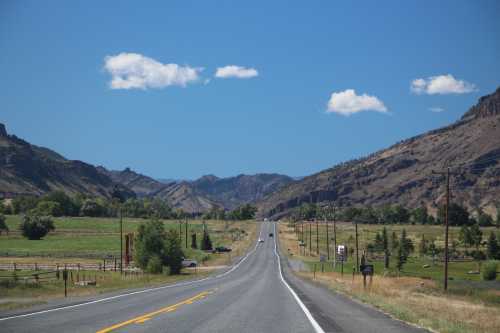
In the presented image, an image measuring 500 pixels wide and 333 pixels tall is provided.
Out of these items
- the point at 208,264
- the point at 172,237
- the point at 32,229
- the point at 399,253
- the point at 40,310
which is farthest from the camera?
the point at 32,229

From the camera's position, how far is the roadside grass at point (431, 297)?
18641 mm

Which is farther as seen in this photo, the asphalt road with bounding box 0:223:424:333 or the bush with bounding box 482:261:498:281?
the bush with bounding box 482:261:498:281

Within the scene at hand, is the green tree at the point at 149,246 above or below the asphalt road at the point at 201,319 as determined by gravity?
below

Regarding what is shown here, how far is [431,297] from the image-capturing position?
41.4m

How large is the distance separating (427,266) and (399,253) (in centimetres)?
1235

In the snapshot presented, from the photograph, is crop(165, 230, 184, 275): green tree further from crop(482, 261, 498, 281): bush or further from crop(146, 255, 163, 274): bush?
crop(482, 261, 498, 281): bush

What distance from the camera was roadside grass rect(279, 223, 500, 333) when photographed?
18.6 meters

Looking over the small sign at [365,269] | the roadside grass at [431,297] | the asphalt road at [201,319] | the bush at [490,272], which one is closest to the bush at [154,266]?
the roadside grass at [431,297]

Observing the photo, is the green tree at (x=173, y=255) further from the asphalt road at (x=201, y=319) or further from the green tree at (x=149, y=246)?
the asphalt road at (x=201, y=319)

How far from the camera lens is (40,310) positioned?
68.7ft

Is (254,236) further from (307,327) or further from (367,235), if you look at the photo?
(307,327)

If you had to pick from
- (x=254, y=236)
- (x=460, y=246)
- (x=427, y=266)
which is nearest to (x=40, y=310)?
(x=427, y=266)

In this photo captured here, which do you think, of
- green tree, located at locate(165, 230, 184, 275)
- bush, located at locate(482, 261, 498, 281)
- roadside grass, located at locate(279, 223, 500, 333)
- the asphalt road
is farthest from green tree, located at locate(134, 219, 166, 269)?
the asphalt road

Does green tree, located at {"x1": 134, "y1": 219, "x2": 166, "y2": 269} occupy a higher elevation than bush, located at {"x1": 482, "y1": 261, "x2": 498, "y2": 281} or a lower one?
higher
